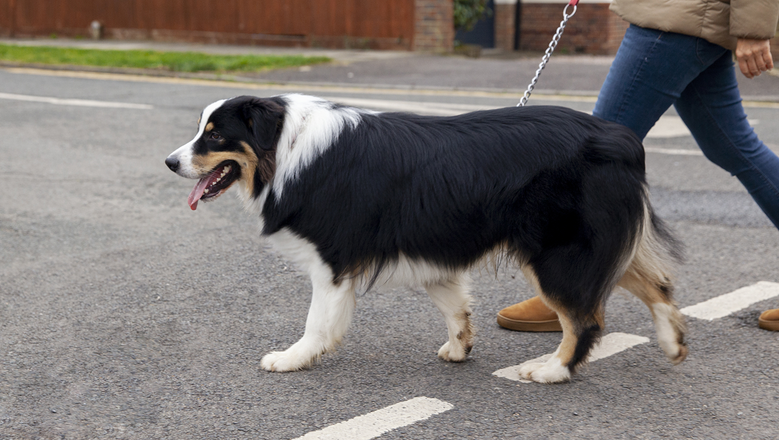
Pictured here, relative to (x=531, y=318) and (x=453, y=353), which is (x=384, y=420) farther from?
(x=531, y=318)

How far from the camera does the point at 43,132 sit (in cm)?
830

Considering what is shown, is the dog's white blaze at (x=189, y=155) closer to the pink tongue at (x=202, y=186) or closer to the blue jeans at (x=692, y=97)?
the pink tongue at (x=202, y=186)

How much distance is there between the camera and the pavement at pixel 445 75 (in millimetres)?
12012

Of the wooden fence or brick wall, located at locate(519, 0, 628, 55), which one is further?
brick wall, located at locate(519, 0, 628, 55)

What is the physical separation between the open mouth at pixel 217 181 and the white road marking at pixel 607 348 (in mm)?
1366

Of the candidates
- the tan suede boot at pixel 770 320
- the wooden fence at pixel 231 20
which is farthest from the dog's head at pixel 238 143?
the wooden fence at pixel 231 20

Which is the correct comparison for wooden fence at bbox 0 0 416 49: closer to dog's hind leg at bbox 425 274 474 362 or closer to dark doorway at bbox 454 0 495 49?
dark doorway at bbox 454 0 495 49

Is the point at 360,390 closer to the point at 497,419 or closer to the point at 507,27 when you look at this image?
the point at 497,419

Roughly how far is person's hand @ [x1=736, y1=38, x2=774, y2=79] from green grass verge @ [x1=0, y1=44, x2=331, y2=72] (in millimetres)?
11319

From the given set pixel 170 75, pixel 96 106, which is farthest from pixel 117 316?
pixel 170 75

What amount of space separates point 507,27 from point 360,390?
1842cm

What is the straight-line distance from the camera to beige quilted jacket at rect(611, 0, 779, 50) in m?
3.31

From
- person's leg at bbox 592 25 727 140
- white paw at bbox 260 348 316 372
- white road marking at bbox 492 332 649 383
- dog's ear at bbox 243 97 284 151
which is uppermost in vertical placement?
person's leg at bbox 592 25 727 140

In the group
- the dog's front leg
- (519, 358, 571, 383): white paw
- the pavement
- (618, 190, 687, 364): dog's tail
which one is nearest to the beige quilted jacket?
(618, 190, 687, 364): dog's tail
